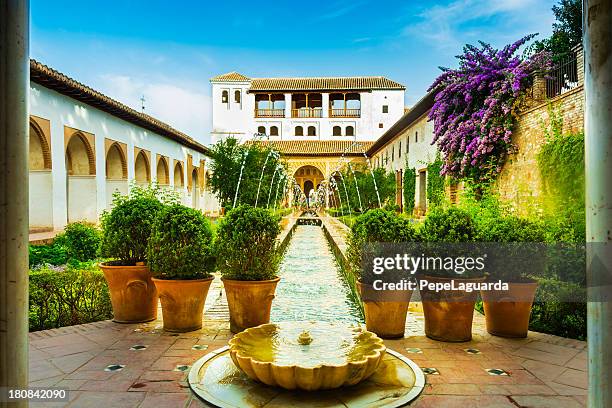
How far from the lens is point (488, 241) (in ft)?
15.0

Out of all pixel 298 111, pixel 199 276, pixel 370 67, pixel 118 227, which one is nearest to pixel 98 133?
pixel 118 227

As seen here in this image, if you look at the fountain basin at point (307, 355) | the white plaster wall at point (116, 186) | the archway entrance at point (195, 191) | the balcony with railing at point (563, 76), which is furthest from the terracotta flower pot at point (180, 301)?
the archway entrance at point (195, 191)

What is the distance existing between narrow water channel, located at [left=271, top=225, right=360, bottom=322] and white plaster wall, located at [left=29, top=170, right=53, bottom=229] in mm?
6449

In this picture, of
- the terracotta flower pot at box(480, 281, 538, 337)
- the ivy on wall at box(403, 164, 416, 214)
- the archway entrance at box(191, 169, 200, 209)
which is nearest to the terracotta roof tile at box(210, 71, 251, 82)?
the archway entrance at box(191, 169, 200, 209)

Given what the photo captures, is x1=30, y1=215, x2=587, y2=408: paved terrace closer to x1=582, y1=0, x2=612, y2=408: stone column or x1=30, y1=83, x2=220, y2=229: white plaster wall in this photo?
x1=582, y1=0, x2=612, y2=408: stone column

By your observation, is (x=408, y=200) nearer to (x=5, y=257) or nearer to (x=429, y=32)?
(x=429, y=32)

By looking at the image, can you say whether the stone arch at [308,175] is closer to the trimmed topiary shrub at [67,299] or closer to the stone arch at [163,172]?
the stone arch at [163,172]

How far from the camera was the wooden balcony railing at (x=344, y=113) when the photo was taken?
1651 inches

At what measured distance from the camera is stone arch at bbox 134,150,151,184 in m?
19.8

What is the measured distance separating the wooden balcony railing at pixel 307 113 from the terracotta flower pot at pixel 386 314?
1532 inches

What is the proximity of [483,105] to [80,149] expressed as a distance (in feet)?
40.8

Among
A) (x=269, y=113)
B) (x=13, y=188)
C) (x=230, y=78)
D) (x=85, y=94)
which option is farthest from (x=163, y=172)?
(x=13, y=188)

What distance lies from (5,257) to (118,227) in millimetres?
3563

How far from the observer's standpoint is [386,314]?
169 inches
